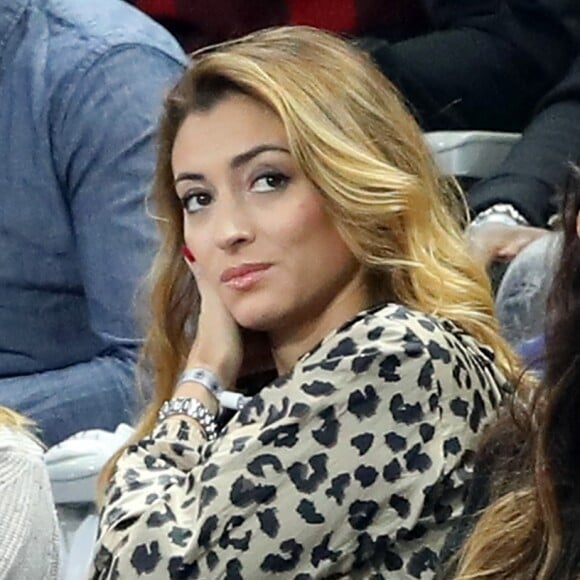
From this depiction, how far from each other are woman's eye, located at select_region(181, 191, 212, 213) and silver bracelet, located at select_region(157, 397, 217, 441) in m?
0.21

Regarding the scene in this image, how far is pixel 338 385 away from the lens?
180 cm

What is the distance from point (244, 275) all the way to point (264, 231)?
0.18 feet

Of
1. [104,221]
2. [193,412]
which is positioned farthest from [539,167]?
[193,412]

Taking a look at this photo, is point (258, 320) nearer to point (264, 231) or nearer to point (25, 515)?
point (264, 231)

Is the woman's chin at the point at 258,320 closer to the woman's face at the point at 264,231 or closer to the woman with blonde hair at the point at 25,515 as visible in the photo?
the woman's face at the point at 264,231

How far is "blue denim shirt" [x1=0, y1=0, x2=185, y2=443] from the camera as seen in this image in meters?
2.46

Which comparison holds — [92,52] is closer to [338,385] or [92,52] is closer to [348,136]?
[348,136]

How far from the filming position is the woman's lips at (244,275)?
77.9 inches

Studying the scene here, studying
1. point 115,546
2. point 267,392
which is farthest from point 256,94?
point 115,546

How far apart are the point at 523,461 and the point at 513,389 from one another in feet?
0.48

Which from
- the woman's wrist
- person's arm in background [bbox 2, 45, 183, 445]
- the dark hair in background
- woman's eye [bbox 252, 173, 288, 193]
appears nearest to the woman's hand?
the woman's wrist

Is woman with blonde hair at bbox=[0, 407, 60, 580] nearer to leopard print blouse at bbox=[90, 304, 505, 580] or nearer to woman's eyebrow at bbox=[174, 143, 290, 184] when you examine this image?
leopard print blouse at bbox=[90, 304, 505, 580]

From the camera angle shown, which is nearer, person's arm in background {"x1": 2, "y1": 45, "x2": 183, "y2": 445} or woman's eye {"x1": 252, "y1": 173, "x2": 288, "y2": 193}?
woman's eye {"x1": 252, "y1": 173, "x2": 288, "y2": 193}

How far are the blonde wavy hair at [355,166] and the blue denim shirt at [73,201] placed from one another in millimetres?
280
